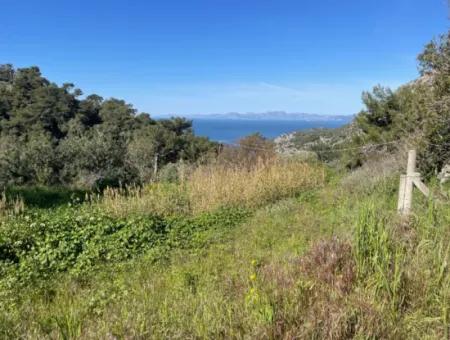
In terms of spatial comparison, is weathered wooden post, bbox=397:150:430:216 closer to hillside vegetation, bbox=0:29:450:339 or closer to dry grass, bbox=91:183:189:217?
hillside vegetation, bbox=0:29:450:339

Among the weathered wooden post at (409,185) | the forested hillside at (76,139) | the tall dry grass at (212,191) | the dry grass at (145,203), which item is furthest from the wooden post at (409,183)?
the forested hillside at (76,139)

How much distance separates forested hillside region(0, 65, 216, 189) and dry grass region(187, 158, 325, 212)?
229 centimetres

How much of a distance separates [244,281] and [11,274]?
98.4 inches

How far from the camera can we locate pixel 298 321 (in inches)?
84.6

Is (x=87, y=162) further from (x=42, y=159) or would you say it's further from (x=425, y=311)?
(x=425, y=311)

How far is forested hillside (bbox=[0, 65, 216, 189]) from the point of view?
11133 millimetres

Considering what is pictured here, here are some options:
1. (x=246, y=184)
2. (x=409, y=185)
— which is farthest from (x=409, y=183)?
(x=246, y=184)

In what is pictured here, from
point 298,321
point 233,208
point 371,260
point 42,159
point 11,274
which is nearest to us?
point 298,321

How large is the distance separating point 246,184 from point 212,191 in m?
0.85

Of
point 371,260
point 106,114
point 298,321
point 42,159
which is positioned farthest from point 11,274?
point 106,114

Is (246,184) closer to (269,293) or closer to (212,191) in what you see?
(212,191)

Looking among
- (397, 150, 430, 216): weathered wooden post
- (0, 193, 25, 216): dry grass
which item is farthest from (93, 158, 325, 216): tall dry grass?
(397, 150, 430, 216): weathered wooden post

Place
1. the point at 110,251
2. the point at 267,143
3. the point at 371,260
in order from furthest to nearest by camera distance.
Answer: the point at 267,143
the point at 110,251
the point at 371,260

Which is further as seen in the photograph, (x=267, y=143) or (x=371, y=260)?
(x=267, y=143)
